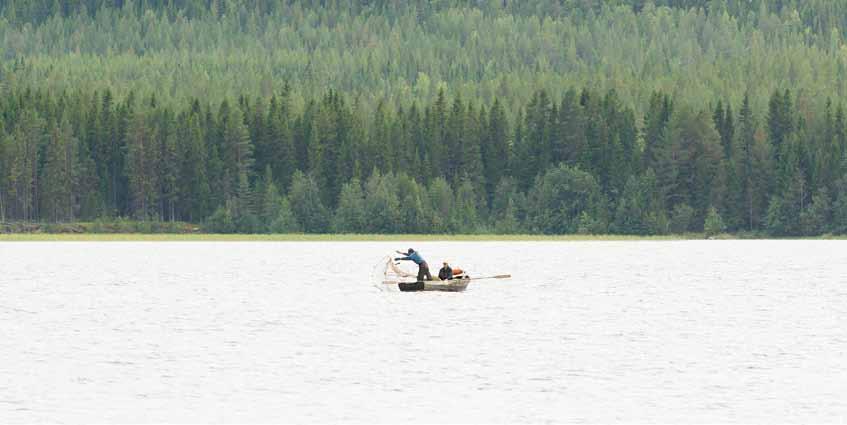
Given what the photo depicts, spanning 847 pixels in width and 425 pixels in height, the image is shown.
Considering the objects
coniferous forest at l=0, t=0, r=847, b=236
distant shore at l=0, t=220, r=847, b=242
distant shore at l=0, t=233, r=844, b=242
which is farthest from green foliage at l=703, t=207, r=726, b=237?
distant shore at l=0, t=233, r=844, b=242

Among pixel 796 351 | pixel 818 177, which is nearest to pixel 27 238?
pixel 818 177

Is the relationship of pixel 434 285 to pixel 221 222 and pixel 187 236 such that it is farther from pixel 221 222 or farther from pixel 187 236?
pixel 221 222

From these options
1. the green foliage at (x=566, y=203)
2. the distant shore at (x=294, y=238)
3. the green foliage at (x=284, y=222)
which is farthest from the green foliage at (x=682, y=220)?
the green foliage at (x=284, y=222)

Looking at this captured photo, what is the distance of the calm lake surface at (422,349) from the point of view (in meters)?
36.4

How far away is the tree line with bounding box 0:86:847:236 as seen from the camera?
17950 centimetres

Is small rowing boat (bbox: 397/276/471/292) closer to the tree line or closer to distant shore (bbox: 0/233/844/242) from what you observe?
distant shore (bbox: 0/233/844/242)

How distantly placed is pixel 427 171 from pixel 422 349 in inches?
5670

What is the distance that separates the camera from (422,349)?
4803 cm

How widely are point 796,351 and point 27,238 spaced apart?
13557 cm

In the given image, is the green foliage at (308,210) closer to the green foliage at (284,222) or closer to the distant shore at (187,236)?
the green foliage at (284,222)

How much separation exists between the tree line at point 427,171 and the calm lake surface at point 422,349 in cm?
8583

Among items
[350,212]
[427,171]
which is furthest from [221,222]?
[427,171]

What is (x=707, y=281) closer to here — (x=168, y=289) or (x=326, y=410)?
(x=168, y=289)

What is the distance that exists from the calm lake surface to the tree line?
8583 cm
